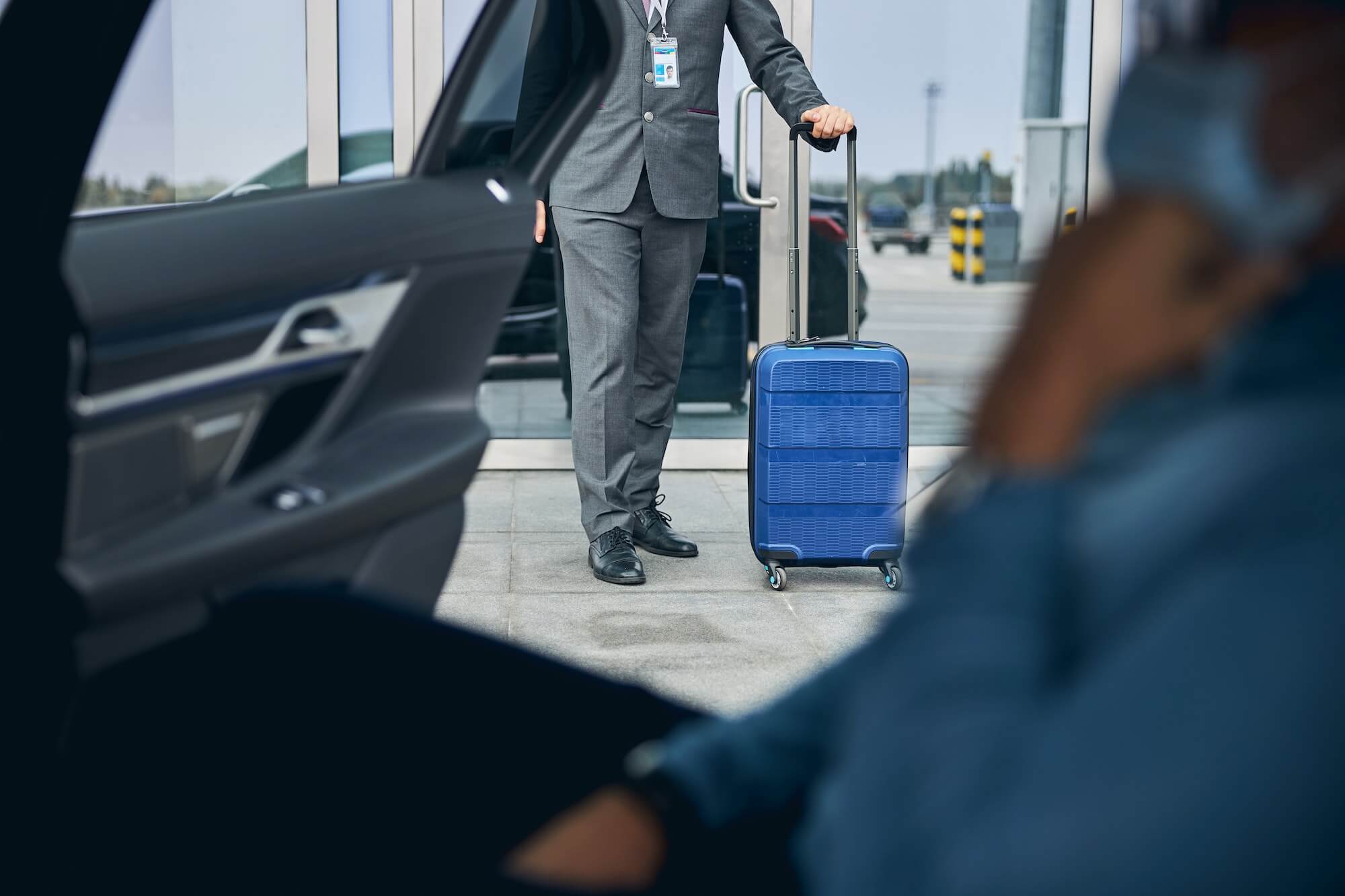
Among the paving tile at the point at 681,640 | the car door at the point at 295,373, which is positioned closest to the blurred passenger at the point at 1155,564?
the car door at the point at 295,373

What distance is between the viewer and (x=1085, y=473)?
1.75ft

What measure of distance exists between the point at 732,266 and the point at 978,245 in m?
1.00

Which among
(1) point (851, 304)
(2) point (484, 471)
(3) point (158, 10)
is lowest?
(2) point (484, 471)

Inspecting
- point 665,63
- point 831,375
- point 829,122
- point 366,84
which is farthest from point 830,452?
point 366,84

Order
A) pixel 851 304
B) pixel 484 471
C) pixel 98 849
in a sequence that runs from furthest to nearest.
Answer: pixel 484 471, pixel 851 304, pixel 98 849

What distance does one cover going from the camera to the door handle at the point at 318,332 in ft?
4.50

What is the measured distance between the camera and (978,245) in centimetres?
526

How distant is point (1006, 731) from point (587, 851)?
1.10 ft

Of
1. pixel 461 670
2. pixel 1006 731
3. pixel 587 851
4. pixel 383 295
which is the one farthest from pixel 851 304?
pixel 1006 731

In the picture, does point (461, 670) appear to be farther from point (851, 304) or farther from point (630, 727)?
point (851, 304)

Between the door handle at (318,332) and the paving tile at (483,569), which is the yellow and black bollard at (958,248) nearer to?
the paving tile at (483,569)

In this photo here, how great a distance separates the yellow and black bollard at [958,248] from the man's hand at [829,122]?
2231mm

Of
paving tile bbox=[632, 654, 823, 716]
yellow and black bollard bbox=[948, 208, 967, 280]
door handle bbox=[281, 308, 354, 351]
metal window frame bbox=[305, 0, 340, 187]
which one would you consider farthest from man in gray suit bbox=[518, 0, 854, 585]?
yellow and black bollard bbox=[948, 208, 967, 280]

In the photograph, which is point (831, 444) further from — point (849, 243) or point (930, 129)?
point (930, 129)
